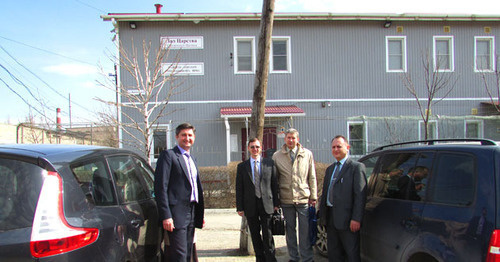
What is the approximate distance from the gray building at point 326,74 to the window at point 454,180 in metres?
9.37

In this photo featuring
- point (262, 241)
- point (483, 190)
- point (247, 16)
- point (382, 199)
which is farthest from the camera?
point (247, 16)

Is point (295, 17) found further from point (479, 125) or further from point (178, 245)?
point (178, 245)

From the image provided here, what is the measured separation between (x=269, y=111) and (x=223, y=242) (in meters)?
7.24

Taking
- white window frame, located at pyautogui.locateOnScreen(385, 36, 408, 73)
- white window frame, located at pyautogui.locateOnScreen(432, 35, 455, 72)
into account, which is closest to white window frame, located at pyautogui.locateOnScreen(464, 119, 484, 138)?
white window frame, located at pyautogui.locateOnScreen(432, 35, 455, 72)

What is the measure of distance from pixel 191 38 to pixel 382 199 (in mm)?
11184

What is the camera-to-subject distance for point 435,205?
9.20 feet

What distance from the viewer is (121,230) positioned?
274cm

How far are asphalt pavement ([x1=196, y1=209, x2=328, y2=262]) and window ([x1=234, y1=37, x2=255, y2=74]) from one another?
713 centimetres

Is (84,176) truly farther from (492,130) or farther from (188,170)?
(492,130)

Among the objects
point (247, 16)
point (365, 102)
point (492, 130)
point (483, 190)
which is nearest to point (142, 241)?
point (483, 190)

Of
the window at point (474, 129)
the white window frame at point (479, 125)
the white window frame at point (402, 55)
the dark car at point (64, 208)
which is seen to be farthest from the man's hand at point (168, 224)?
the window at point (474, 129)

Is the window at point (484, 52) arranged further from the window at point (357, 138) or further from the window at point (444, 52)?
the window at point (357, 138)

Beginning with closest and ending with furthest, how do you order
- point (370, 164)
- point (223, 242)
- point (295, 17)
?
1. point (370, 164)
2. point (223, 242)
3. point (295, 17)

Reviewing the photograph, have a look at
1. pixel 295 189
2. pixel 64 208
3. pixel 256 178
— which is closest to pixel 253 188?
pixel 256 178
